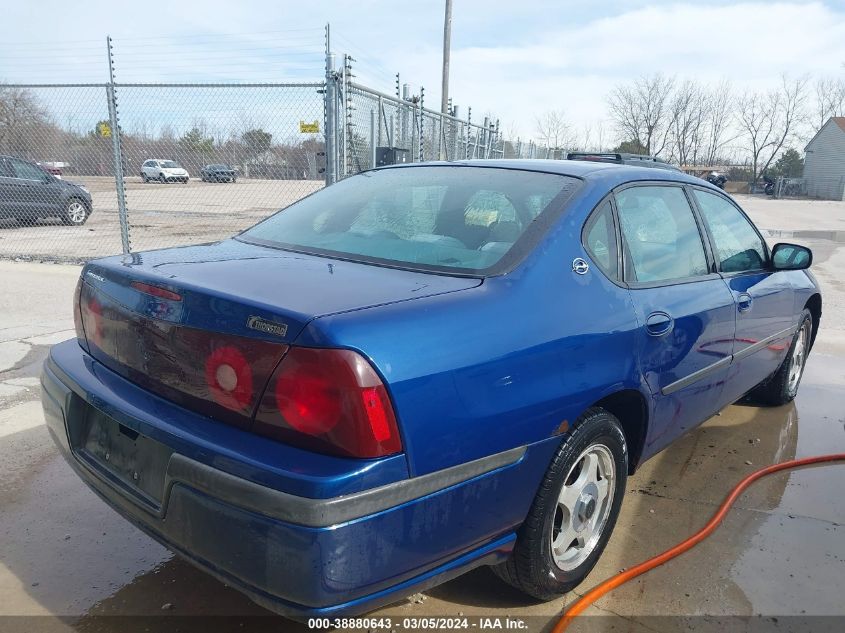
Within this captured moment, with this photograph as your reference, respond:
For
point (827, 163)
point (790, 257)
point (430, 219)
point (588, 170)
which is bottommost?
point (790, 257)

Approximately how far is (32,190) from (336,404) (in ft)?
44.7

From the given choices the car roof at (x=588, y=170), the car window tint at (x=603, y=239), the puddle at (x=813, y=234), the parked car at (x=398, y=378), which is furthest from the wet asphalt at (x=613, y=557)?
the puddle at (x=813, y=234)

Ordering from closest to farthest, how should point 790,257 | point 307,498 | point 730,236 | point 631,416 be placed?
point 307,498 < point 631,416 < point 730,236 < point 790,257

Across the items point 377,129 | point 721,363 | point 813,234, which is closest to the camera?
point 721,363

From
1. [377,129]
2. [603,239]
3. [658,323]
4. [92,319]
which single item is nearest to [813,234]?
[377,129]

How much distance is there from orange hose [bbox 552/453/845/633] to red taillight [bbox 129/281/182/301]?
166cm

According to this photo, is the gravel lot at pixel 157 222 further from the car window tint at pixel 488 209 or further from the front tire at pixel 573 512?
the front tire at pixel 573 512

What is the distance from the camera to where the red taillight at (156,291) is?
1.87 metres

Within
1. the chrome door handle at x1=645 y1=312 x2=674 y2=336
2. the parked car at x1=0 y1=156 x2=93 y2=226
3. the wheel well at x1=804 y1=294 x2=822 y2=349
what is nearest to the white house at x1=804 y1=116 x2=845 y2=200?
the parked car at x1=0 y1=156 x2=93 y2=226

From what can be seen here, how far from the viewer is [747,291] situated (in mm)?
3299

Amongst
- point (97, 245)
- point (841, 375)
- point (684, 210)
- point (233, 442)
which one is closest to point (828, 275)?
point (841, 375)

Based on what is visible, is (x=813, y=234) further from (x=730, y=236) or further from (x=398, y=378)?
(x=398, y=378)

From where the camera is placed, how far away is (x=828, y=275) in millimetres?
10172

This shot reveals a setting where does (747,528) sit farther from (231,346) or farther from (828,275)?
(828,275)
